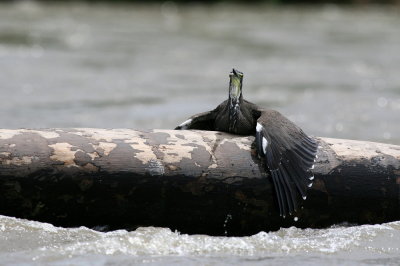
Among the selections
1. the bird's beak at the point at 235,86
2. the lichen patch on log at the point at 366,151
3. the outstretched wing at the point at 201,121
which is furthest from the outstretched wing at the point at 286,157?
the outstretched wing at the point at 201,121

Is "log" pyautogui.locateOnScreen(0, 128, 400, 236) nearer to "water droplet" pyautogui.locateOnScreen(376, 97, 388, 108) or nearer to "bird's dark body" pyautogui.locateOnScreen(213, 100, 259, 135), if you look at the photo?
"bird's dark body" pyautogui.locateOnScreen(213, 100, 259, 135)

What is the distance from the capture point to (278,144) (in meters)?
5.69

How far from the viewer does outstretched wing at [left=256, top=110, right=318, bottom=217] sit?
550cm

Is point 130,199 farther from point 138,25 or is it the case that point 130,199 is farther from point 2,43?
point 138,25

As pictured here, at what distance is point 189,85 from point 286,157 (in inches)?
291

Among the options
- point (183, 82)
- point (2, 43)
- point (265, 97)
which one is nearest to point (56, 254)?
point (265, 97)

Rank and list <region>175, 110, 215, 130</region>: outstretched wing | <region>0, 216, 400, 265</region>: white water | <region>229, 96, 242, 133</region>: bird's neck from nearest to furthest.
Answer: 1. <region>0, 216, 400, 265</region>: white water
2. <region>229, 96, 242, 133</region>: bird's neck
3. <region>175, 110, 215, 130</region>: outstretched wing

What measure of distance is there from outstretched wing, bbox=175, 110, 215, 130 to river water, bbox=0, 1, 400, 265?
116 cm

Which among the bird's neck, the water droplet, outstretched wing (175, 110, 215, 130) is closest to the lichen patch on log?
the bird's neck

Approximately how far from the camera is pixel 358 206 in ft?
18.6

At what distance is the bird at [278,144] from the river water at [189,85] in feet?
0.87

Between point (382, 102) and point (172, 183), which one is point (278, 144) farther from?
point (382, 102)

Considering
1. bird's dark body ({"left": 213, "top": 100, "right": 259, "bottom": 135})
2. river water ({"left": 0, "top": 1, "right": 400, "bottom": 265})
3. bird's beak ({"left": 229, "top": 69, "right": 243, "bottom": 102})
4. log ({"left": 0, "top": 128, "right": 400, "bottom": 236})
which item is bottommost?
river water ({"left": 0, "top": 1, "right": 400, "bottom": 265})

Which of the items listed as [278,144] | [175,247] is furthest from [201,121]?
[175,247]
